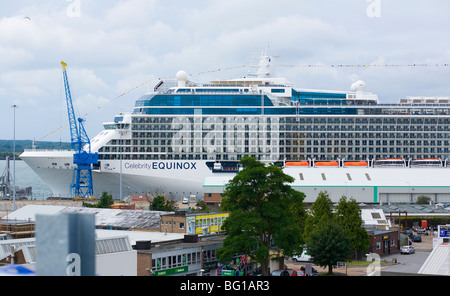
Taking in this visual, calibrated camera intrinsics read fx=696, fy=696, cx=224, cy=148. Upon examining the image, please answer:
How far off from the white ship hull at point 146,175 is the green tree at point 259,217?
40624mm

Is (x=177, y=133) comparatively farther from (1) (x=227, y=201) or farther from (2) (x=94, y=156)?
(1) (x=227, y=201)

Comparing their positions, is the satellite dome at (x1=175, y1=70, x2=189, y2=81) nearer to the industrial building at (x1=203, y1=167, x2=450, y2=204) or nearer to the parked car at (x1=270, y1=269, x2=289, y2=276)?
the industrial building at (x1=203, y1=167, x2=450, y2=204)

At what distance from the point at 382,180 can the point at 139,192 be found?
25.6 meters

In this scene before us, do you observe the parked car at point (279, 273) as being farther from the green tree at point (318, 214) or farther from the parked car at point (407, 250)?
the parked car at point (407, 250)

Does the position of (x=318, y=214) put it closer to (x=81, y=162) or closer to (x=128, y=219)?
(x=128, y=219)

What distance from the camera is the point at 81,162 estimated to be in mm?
73125

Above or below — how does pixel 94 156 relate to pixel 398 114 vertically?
below

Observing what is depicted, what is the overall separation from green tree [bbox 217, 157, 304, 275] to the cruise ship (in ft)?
133

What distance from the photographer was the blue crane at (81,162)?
240 ft

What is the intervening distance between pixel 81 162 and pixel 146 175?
22.7 feet

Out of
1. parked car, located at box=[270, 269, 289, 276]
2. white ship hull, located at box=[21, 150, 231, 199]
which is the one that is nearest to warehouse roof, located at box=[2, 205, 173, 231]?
parked car, located at box=[270, 269, 289, 276]
